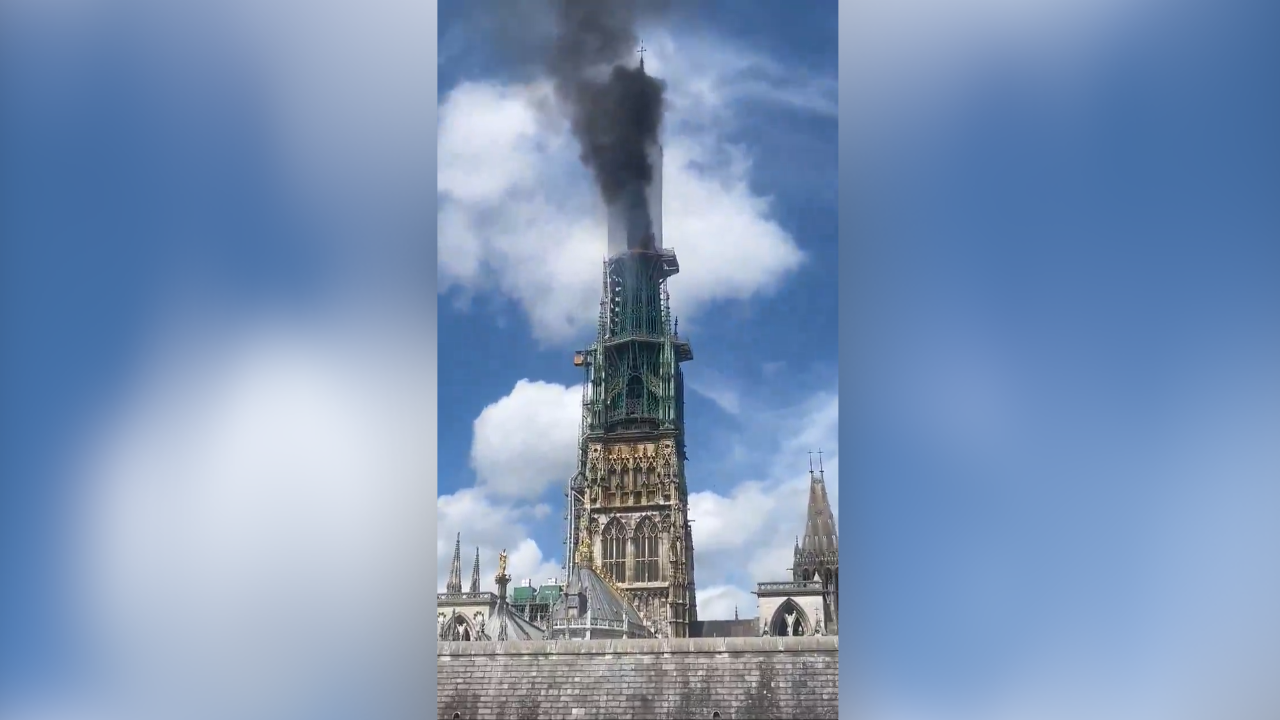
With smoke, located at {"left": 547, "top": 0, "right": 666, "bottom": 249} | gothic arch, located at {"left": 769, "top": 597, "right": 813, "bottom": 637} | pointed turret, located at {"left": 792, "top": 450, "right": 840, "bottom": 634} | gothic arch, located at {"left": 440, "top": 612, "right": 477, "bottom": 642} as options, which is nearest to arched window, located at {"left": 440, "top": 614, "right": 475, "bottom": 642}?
gothic arch, located at {"left": 440, "top": 612, "right": 477, "bottom": 642}

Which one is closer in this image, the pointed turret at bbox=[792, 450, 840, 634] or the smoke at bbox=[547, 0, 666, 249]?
the pointed turret at bbox=[792, 450, 840, 634]

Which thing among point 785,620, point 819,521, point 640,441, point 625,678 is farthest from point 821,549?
point 640,441

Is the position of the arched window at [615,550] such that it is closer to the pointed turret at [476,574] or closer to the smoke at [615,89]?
the pointed turret at [476,574]

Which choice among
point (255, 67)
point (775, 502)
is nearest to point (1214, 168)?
point (775, 502)

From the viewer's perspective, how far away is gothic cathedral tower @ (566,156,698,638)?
156 inches

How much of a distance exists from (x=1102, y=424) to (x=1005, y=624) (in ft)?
2.21

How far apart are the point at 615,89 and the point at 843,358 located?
A: 53.0 inches

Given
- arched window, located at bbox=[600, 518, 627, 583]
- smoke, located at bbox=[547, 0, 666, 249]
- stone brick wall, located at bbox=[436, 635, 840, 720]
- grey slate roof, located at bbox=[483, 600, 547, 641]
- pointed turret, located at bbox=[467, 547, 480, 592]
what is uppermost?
smoke, located at bbox=[547, 0, 666, 249]

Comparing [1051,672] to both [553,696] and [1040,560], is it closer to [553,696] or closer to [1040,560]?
[1040,560]

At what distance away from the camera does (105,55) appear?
12.4 feet

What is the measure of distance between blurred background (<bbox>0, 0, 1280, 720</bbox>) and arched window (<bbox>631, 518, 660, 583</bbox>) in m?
1.10

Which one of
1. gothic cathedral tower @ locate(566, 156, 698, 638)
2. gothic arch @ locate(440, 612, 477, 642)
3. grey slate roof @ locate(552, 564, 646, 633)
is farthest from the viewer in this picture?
grey slate roof @ locate(552, 564, 646, 633)

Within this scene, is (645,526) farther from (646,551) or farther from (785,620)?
(785,620)

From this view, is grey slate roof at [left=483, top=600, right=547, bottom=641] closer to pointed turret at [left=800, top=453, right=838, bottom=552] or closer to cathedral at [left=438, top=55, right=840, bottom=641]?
cathedral at [left=438, top=55, right=840, bottom=641]
